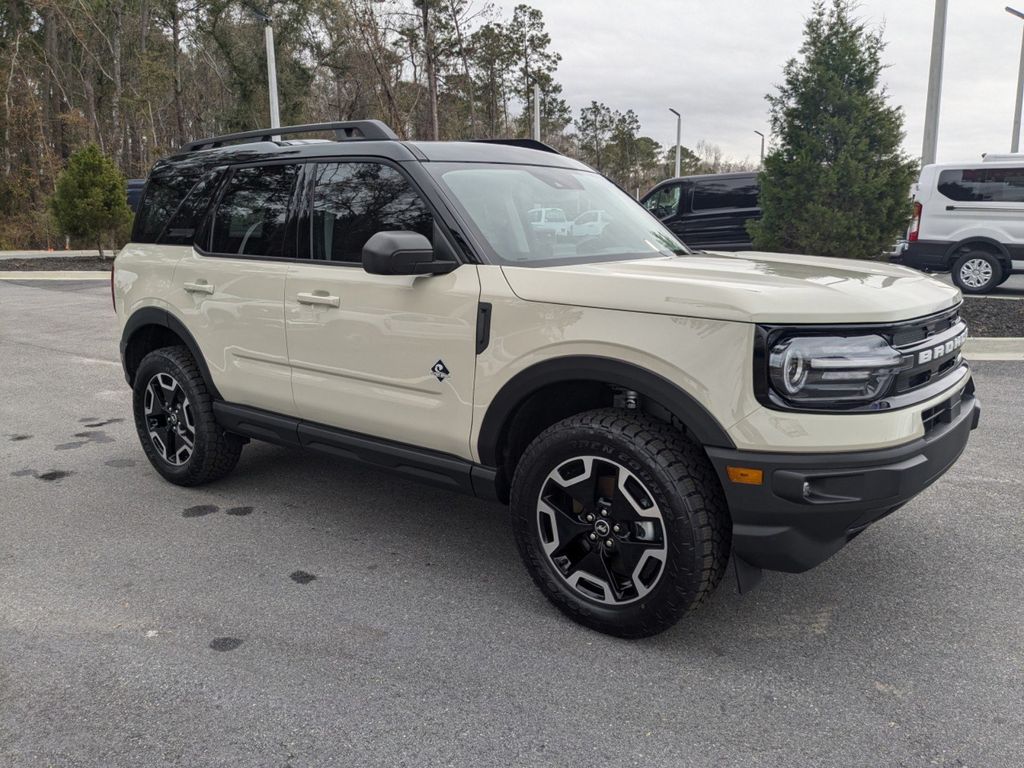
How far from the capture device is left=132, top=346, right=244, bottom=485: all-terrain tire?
450cm

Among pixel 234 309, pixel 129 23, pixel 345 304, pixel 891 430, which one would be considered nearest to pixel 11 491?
pixel 234 309

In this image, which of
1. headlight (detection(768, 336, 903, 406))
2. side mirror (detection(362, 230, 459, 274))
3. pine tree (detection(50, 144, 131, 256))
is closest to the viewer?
headlight (detection(768, 336, 903, 406))

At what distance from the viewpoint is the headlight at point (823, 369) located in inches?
102

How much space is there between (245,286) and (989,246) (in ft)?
40.7

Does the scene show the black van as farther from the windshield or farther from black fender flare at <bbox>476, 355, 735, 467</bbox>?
black fender flare at <bbox>476, 355, 735, 467</bbox>

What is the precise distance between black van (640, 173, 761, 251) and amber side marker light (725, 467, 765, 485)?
12992 millimetres

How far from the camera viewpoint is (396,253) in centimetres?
314

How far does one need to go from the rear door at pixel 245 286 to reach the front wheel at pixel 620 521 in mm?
1528

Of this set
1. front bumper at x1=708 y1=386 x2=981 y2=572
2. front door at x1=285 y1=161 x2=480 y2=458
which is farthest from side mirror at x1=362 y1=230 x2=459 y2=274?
front bumper at x1=708 y1=386 x2=981 y2=572

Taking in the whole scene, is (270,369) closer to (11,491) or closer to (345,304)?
(345,304)

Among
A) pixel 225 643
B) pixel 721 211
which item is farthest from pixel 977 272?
pixel 225 643

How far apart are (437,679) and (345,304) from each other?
1659 mm

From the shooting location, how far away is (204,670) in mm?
2871

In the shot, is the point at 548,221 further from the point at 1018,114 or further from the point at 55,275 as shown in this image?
the point at 1018,114
